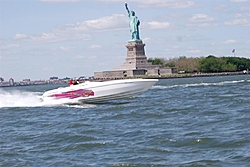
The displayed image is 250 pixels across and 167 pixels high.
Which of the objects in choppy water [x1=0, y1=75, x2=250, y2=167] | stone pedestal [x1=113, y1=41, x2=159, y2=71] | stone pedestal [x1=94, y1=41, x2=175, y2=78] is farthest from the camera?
stone pedestal [x1=94, y1=41, x2=175, y2=78]

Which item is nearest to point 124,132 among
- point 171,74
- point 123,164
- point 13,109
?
point 123,164

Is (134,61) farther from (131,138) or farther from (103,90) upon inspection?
(131,138)

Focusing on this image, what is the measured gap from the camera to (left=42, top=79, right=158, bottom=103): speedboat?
31.2 meters

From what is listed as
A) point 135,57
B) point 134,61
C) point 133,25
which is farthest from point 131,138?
point 134,61

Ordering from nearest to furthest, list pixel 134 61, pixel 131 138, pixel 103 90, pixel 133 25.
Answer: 1. pixel 131 138
2. pixel 103 90
3. pixel 133 25
4. pixel 134 61

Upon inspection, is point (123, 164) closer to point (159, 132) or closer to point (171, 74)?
point (159, 132)

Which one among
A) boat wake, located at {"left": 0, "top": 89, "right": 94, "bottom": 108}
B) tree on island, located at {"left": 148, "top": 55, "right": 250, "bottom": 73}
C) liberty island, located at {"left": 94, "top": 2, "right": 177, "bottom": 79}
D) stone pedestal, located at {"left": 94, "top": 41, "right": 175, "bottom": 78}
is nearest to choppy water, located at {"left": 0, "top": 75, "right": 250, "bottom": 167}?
boat wake, located at {"left": 0, "top": 89, "right": 94, "bottom": 108}

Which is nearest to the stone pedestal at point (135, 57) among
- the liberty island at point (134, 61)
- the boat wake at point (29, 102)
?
the liberty island at point (134, 61)

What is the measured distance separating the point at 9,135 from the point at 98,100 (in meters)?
11.2

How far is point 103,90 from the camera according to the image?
31344mm

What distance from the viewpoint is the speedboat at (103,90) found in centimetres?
3120

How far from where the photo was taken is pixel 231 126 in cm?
1944

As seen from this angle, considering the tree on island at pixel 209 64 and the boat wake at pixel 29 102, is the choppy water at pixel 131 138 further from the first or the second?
the tree on island at pixel 209 64

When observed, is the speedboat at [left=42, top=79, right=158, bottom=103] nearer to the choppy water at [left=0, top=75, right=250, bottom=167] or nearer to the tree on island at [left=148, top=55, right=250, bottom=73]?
the choppy water at [left=0, top=75, right=250, bottom=167]
